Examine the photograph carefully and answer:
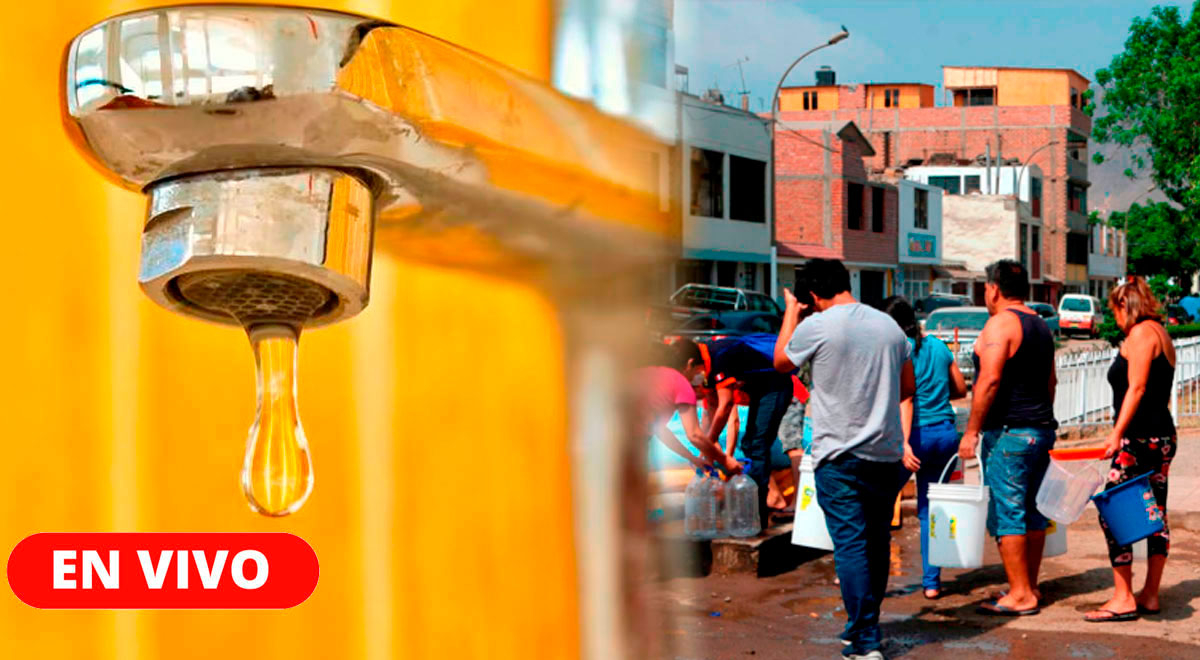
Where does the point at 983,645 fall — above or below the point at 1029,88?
below

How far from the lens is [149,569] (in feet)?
1.96

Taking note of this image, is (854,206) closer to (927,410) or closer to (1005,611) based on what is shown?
(927,410)

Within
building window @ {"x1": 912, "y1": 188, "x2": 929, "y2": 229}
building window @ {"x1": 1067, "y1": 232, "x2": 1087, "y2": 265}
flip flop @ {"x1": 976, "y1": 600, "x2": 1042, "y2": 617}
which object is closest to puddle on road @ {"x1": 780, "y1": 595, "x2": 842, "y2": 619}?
flip flop @ {"x1": 976, "y1": 600, "x2": 1042, "y2": 617}

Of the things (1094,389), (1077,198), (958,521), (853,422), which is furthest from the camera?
(1077,198)

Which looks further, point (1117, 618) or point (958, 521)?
point (958, 521)

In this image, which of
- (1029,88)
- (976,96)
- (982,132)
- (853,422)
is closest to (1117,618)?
(853,422)

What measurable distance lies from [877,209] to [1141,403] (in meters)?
41.9

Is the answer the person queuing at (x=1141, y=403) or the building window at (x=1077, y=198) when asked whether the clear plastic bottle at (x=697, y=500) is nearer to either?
the person queuing at (x=1141, y=403)

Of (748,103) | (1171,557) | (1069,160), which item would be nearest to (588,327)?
(748,103)

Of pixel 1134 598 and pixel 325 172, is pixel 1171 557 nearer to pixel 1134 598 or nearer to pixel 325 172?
pixel 1134 598

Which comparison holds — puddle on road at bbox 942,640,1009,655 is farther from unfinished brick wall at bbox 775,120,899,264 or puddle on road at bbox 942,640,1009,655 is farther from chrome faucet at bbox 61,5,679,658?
unfinished brick wall at bbox 775,120,899,264

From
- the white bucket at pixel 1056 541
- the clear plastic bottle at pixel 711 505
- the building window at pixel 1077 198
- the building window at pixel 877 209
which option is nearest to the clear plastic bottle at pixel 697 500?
the clear plastic bottle at pixel 711 505

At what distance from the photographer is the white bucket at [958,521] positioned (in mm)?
6379

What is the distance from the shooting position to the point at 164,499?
0.60m
